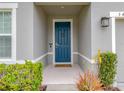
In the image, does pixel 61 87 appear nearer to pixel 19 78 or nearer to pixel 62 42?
pixel 19 78

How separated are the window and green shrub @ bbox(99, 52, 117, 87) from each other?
3.27 m

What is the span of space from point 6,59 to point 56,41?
542 centimetres

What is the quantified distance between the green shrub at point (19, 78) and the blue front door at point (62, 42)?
7349 millimetres

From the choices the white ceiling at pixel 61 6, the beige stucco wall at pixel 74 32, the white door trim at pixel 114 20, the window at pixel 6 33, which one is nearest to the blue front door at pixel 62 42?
the beige stucco wall at pixel 74 32

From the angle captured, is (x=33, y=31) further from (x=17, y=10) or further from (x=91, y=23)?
(x=91, y=23)

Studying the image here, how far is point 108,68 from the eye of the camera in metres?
7.26

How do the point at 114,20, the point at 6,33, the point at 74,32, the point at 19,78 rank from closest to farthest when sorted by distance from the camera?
the point at 19,78 → the point at 114,20 → the point at 6,33 → the point at 74,32

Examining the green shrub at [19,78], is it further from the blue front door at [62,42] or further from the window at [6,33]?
the blue front door at [62,42]

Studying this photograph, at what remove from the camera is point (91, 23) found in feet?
25.8

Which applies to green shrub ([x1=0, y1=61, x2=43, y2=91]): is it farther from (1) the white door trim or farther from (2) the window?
(1) the white door trim

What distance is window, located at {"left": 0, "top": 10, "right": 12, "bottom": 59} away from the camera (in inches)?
317

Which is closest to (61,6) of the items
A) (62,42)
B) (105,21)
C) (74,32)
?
(105,21)

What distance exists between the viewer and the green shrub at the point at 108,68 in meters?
7.25

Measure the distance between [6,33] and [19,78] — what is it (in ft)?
9.59
